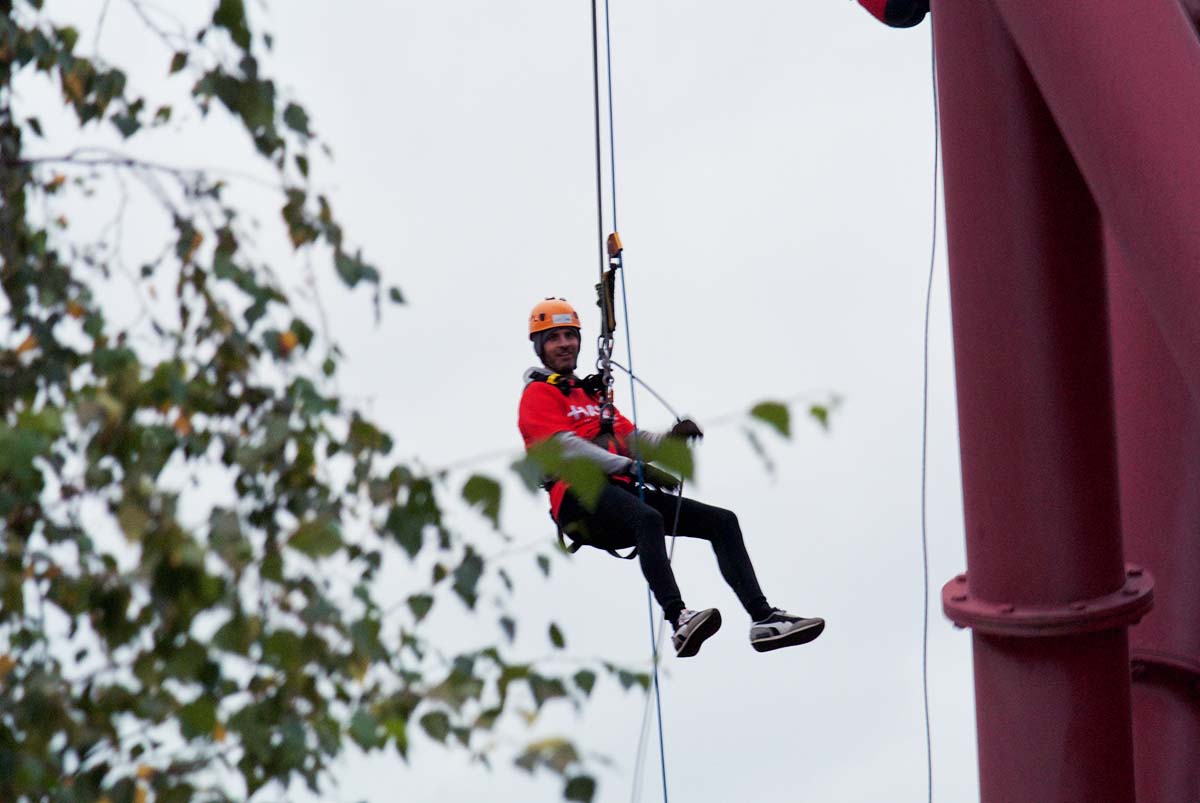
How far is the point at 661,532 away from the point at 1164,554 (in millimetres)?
2102

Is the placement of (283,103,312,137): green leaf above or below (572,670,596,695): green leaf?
above

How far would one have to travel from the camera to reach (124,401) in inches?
133

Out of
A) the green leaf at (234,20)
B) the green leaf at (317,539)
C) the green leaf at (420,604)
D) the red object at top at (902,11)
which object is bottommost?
the green leaf at (420,604)

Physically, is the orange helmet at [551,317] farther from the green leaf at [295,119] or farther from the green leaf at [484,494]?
the green leaf at [484,494]

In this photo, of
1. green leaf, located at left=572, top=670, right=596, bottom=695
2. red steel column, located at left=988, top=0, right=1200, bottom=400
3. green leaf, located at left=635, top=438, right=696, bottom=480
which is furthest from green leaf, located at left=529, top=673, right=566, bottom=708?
red steel column, located at left=988, top=0, right=1200, bottom=400

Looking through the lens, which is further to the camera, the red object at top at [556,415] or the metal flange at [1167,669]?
the red object at top at [556,415]

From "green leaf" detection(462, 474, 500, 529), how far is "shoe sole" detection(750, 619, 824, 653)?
4.81 meters

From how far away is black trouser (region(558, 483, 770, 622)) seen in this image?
7996mm

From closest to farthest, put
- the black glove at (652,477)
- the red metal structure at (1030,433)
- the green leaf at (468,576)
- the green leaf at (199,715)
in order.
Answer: the green leaf at (199,715)
the green leaf at (468,576)
the red metal structure at (1030,433)
the black glove at (652,477)

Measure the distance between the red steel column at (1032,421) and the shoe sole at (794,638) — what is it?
1.73 m

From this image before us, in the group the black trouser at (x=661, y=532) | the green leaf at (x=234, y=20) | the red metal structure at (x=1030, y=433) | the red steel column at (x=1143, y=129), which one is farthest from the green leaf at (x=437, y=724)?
the black trouser at (x=661, y=532)

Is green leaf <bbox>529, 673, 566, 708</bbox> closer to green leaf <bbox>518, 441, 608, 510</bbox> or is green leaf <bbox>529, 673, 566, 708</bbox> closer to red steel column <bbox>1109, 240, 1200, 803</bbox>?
green leaf <bbox>518, 441, 608, 510</bbox>

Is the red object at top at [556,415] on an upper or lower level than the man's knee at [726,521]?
upper

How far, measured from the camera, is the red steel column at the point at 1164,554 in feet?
23.4
